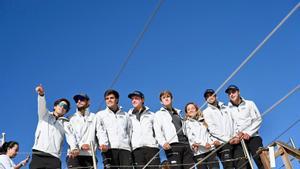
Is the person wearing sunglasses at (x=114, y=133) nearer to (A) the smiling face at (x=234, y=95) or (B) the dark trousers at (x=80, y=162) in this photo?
(B) the dark trousers at (x=80, y=162)

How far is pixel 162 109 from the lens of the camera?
499 centimetres

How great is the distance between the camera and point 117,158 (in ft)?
14.4

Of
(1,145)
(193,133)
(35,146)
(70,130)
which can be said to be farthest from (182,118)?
(1,145)

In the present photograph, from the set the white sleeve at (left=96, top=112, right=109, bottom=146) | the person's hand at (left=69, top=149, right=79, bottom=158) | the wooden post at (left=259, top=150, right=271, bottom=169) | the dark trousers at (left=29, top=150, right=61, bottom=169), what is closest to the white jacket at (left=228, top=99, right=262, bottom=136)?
the wooden post at (left=259, top=150, right=271, bottom=169)

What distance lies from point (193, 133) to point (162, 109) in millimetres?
530

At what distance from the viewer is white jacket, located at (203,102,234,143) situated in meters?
4.92

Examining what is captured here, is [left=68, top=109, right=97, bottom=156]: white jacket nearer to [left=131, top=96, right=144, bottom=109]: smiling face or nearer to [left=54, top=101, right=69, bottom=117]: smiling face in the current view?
[left=54, top=101, right=69, bottom=117]: smiling face

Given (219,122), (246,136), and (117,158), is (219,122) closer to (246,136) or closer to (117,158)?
(246,136)

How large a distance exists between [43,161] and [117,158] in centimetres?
88

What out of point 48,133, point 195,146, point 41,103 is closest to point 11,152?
point 48,133

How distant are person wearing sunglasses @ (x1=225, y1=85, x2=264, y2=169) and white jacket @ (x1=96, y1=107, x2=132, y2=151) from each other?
1.30 metres

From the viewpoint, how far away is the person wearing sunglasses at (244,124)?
14.9ft

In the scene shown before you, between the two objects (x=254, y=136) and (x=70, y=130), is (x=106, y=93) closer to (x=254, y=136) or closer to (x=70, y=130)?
(x=70, y=130)

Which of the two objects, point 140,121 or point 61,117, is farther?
point 140,121
